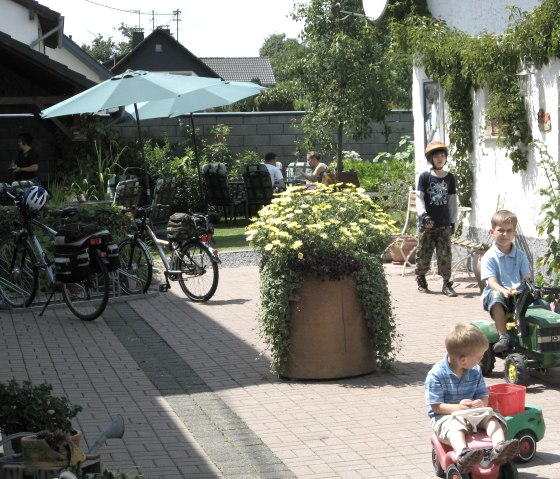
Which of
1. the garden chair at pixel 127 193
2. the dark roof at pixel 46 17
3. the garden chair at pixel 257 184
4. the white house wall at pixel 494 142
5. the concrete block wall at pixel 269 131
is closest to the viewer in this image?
the white house wall at pixel 494 142

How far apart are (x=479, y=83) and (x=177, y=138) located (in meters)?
11.7

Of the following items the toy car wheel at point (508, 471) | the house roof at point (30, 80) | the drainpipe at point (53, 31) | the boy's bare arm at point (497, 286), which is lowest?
the toy car wheel at point (508, 471)

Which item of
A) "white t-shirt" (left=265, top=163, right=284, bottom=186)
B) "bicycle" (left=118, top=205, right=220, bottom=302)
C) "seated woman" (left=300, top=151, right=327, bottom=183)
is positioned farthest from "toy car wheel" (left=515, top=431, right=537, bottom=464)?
"white t-shirt" (left=265, top=163, right=284, bottom=186)

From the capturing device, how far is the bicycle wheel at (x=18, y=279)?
12.8m

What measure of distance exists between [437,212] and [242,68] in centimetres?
8583

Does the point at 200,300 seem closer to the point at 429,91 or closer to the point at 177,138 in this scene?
the point at 429,91

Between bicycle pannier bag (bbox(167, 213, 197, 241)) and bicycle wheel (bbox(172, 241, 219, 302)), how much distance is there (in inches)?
5.7

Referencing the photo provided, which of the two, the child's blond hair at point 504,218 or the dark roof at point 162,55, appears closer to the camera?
the child's blond hair at point 504,218

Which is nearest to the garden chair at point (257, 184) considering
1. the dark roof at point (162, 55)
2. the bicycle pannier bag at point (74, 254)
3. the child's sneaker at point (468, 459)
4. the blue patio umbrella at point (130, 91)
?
the blue patio umbrella at point (130, 91)

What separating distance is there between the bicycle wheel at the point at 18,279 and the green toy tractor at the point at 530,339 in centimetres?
598

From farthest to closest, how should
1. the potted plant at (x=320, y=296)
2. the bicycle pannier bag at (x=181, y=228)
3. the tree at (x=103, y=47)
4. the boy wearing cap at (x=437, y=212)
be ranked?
the tree at (x=103, y=47) → the boy wearing cap at (x=437, y=212) → the bicycle pannier bag at (x=181, y=228) → the potted plant at (x=320, y=296)

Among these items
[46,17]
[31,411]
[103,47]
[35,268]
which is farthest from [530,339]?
[103,47]

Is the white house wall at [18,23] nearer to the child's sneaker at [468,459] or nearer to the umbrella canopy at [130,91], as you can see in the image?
the umbrella canopy at [130,91]

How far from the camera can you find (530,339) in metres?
8.41
